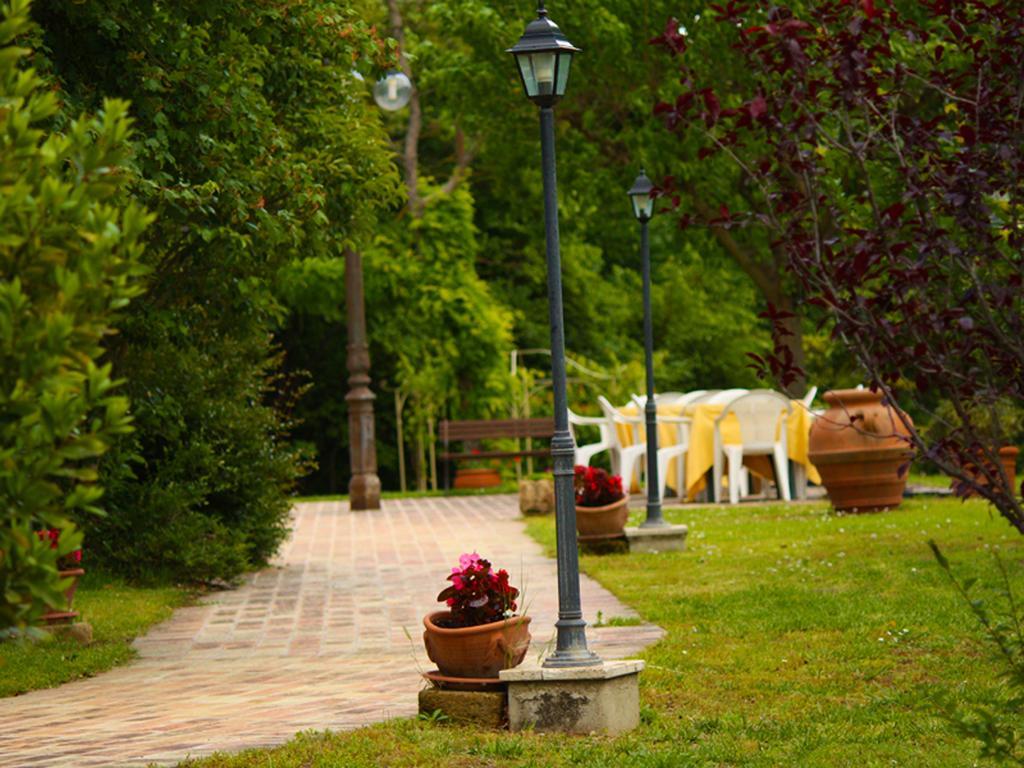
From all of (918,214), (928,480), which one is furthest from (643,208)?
(928,480)

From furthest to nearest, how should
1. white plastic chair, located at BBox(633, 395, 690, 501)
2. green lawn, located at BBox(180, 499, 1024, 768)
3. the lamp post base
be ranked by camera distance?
the lamp post base, white plastic chair, located at BBox(633, 395, 690, 501), green lawn, located at BBox(180, 499, 1024, 768)

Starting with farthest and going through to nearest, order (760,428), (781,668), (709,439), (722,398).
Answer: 1. (722,398)
2. (709,439)
3. (760,428)
4. (781,668)

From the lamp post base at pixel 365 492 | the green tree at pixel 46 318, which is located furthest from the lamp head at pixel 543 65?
the lamp post base at pixel 365 492

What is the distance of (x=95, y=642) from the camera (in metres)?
9.99

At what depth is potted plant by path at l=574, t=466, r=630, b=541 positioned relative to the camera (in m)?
13.8

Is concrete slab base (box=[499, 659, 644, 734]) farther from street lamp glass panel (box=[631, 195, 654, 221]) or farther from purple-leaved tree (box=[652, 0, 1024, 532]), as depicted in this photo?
street lamp glass panel (box=[631, 195, 654, 221])

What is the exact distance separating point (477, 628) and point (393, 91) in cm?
1367

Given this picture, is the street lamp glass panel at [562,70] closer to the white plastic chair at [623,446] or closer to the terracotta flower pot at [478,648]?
the terracotta flower pot at [478,648]

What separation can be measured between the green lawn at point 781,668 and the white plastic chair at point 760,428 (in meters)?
4.97

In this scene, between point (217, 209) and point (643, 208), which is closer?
point (217, 209)

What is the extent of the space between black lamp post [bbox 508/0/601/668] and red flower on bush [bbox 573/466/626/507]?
22.5ft

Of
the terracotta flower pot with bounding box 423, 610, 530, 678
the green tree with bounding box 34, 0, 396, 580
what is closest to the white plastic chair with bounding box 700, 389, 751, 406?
the green tree with bounding box 34, 0, 396, 580

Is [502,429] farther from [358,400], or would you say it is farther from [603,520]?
[603,520]

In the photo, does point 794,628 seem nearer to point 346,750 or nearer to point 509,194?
point 346,750
